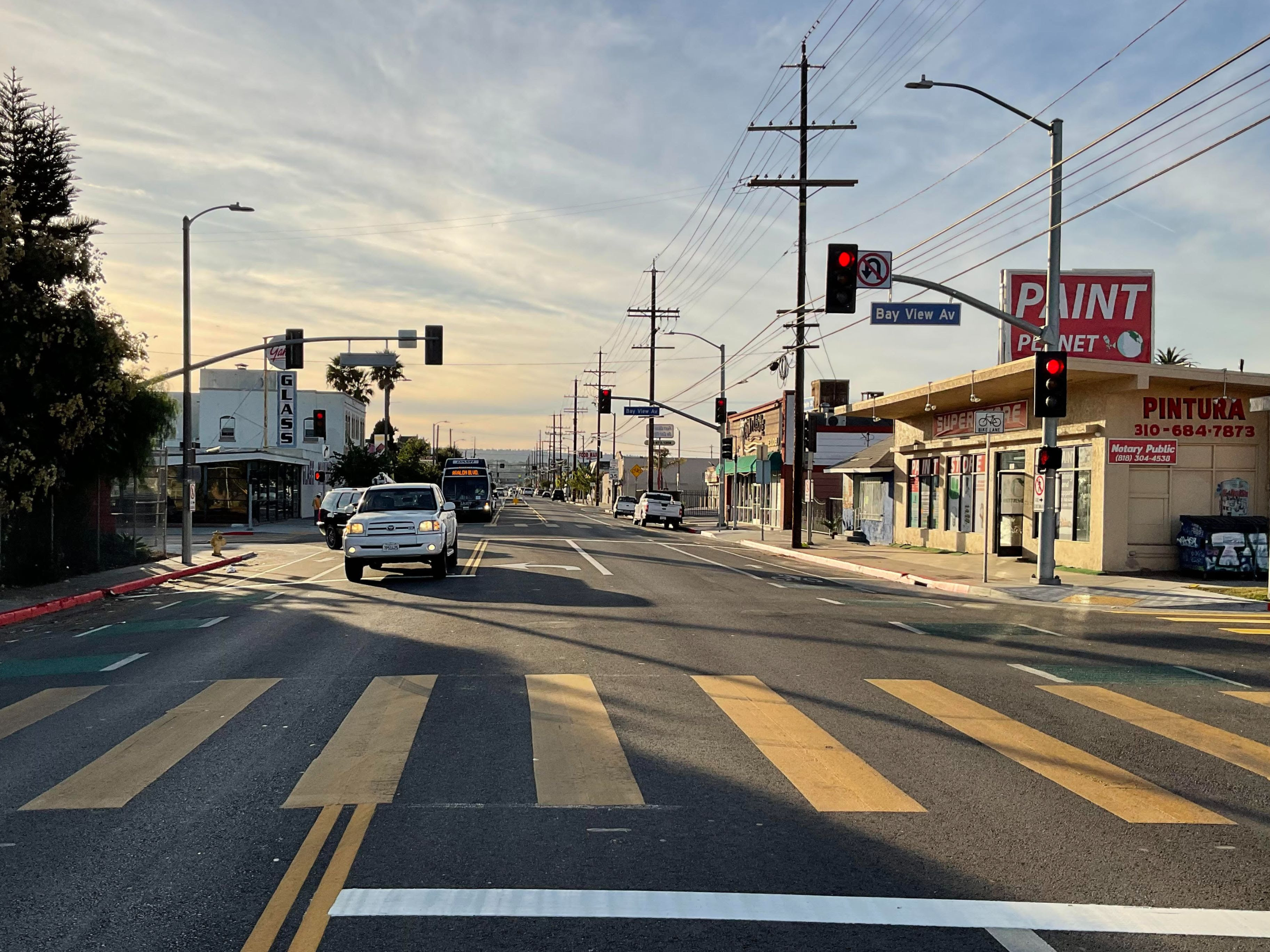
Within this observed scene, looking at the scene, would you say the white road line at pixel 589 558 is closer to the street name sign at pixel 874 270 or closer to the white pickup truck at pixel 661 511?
the street name sign at pixel 874 270

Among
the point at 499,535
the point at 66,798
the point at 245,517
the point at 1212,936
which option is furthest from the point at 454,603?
the point at 245,517

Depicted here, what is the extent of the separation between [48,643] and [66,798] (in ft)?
27.8

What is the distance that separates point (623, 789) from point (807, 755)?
1646mm

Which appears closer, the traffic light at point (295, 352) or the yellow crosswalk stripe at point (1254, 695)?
the yellow crosswalk stripe at point (1254, 695)

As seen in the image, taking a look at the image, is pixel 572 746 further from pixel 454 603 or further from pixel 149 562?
pixel 149 562

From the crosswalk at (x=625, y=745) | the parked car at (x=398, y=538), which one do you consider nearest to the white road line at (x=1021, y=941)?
A: the crosswalk at (x=625, y=745)

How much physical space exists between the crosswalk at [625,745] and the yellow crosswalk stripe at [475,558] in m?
13.6

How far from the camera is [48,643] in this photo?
14.0m

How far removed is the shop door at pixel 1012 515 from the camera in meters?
30.7

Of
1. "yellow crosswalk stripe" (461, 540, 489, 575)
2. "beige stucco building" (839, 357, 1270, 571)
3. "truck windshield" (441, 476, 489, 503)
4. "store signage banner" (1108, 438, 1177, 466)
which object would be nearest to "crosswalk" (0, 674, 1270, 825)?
"yellow crosswalk stripe" (461, 540, 489, 575)

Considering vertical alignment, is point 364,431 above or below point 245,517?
above

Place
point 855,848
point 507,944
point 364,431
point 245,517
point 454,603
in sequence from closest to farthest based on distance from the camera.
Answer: point 507,944
point 855,848
point 454,603
point 245,517
point 364,431

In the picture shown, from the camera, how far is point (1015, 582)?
2361 centimetres

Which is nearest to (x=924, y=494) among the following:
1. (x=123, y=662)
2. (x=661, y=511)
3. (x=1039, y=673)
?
(x=661, y=511)
